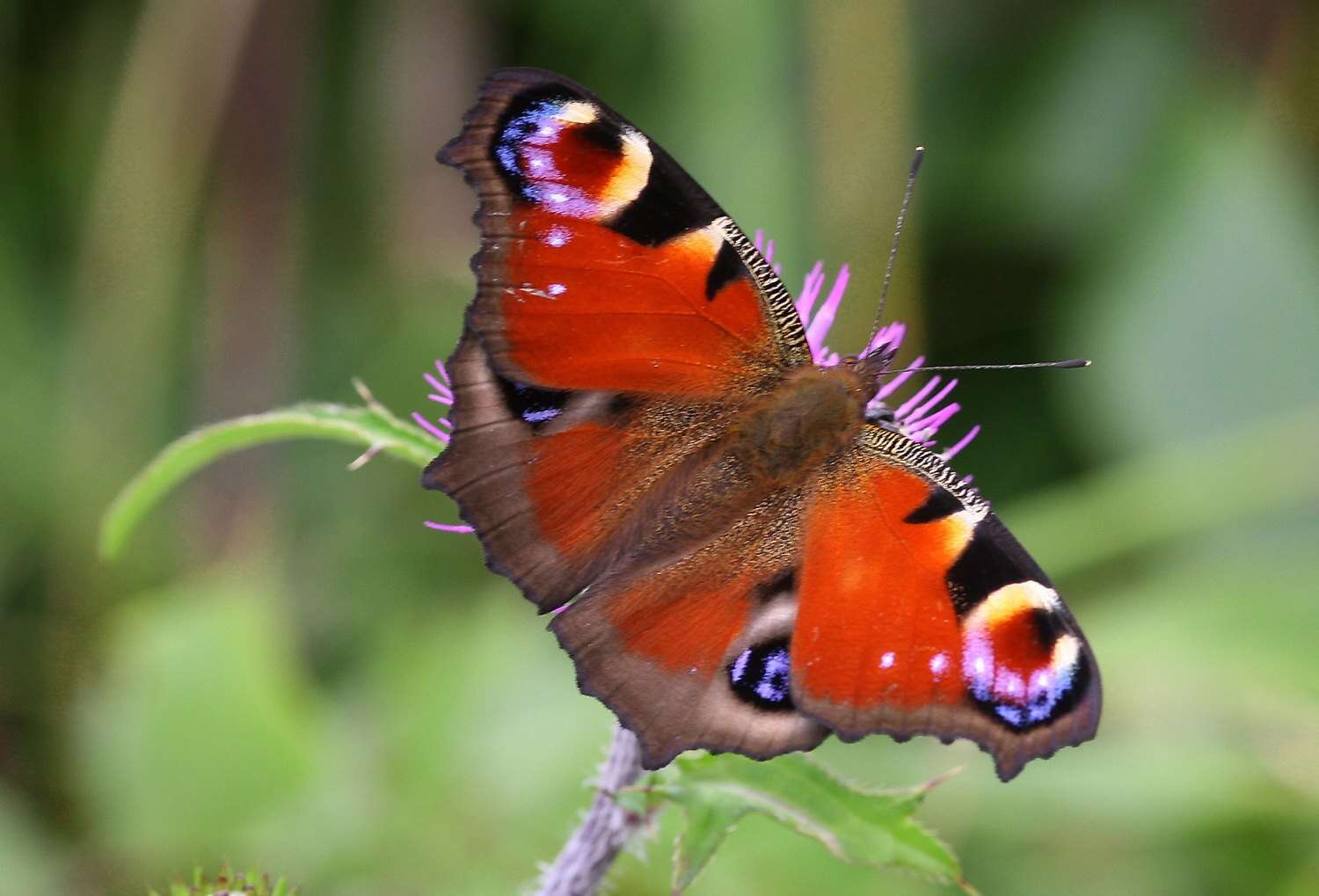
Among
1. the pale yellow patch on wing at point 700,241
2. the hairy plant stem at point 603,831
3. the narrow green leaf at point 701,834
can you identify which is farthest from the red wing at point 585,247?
the narrow green leaf at point 701,834

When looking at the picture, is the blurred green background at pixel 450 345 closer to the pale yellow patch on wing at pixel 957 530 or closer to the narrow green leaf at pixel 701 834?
the narrow green leaf at pixel 701 834

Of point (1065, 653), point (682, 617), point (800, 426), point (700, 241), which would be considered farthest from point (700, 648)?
point (700, 241)

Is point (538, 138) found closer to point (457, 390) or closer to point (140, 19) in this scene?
point (457, 390)

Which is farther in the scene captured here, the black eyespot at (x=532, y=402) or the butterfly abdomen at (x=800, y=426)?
the butterfly abdomen at (x=800, y=426)

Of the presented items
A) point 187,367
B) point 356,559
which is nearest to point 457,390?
point 356,559

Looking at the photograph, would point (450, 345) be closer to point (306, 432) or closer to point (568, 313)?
point (306, 432)

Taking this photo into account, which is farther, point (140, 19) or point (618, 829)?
point (140, 19)
